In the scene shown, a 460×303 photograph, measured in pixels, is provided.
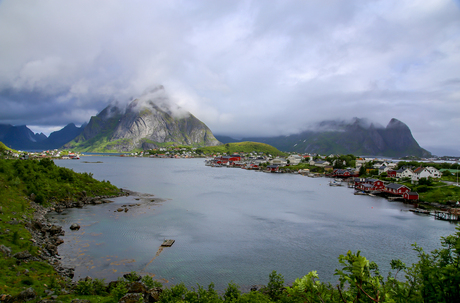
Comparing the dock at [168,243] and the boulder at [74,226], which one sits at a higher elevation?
the boulder at [74,226]

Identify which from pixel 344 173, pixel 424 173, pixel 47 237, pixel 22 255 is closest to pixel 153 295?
pixel 22 255

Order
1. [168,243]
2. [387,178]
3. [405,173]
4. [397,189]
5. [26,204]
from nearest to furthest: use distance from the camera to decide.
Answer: [168,243] < [26,204] < [397,189] < [405,173] < [387,178]

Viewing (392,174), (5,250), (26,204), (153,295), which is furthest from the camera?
(392,174)

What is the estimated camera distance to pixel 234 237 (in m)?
24.8

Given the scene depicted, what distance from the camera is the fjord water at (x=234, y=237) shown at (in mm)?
17828

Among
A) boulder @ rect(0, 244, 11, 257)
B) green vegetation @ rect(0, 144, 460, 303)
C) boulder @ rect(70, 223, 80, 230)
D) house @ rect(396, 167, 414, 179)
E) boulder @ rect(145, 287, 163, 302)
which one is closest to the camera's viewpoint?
green vegetation @ rect(0, 144, 460, 303)

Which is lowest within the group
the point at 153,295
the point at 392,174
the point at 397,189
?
the point at 153,295

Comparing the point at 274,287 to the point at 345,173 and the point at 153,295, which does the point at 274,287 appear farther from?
the point at 345,173

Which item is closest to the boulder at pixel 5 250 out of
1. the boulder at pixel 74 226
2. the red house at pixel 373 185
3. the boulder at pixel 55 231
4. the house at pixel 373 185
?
the boulder at pixel 55 231

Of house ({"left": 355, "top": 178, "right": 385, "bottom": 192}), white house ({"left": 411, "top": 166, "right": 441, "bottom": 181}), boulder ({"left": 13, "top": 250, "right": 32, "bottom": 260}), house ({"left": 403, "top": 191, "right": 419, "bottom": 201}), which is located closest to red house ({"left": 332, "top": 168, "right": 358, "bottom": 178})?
white house ({"left": 411, "top": 166, "right": 441, "bottom": 181})

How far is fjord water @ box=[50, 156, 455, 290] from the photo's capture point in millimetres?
17828

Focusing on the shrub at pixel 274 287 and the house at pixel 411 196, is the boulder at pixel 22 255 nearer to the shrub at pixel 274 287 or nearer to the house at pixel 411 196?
the shrub at pixel 274 287

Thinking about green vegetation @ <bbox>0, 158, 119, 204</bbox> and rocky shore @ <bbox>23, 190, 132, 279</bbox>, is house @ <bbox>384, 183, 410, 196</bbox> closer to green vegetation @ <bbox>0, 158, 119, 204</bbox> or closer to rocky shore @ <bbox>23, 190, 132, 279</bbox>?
green vegetation @ <bbox>0, 158, 119, 204</bbox>

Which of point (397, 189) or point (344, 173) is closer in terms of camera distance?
point (397, 189)
